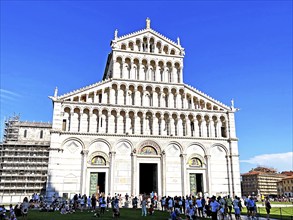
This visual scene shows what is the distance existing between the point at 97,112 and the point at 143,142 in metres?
6.34

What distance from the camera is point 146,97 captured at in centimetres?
3544

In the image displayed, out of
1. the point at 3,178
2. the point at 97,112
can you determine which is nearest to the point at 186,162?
the point at 97,112

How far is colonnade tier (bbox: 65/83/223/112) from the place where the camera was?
33.7 m

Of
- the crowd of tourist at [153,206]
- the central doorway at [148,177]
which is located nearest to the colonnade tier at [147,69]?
the central doorway at [148,177]

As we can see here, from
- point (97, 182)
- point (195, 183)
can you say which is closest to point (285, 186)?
point (195, 183)

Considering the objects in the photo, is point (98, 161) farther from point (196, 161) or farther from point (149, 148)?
point (196, 161)

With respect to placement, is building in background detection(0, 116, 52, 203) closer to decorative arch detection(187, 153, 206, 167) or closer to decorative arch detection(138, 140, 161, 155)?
decorative arch detection(138, 140, 161, 155)

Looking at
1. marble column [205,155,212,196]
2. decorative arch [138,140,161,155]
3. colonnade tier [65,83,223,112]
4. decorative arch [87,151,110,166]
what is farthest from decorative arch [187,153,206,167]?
decorative arch [87,151,110,166]

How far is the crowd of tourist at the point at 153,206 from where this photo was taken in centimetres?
1706

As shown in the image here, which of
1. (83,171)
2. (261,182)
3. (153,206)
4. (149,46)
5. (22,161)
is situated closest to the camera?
(153,206)

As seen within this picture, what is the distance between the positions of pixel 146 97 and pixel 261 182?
256ft

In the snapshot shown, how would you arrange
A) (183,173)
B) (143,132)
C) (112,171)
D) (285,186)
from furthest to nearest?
(285,186) → (143,132) → (183,173) → (112,171)

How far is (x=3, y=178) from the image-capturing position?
183 ft

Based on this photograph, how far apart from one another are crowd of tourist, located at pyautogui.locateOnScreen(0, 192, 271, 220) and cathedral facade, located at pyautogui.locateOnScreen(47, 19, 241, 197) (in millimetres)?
2981
